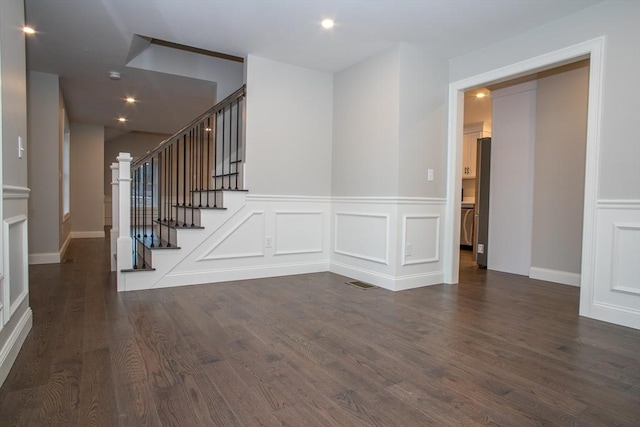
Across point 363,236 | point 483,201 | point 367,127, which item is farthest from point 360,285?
point 483,201

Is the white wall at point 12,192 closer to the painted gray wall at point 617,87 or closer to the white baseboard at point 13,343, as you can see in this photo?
the white baseboard at point 13,343

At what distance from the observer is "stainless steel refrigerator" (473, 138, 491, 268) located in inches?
194

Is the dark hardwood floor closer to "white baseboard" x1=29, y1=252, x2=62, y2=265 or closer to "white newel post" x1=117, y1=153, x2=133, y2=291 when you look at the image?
"white newel post" x1=117, y1=153, x2=133, y2=291

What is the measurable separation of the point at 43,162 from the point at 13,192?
3648mm

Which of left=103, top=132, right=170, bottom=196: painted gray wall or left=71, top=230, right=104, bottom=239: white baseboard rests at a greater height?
left=103, top=132, right=170, bottom=196: painted gray wall

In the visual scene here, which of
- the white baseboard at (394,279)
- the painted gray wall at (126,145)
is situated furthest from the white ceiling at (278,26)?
the painted gray wall at (126,145)

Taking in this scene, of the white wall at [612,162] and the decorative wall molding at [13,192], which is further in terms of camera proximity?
the white wall at [612,162]

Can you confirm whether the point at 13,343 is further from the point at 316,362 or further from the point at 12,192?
the point at 316,362

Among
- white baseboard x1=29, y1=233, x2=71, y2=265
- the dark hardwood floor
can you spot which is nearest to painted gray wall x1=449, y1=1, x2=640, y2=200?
the dark hardwood floor

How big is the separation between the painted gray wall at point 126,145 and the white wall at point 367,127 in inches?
285

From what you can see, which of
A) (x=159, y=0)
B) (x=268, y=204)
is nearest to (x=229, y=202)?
(x=268, y=204)

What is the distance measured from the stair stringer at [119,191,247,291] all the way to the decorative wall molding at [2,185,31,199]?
127 cm

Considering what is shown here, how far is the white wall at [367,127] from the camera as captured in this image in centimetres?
366

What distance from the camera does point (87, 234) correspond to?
784 centimetres
